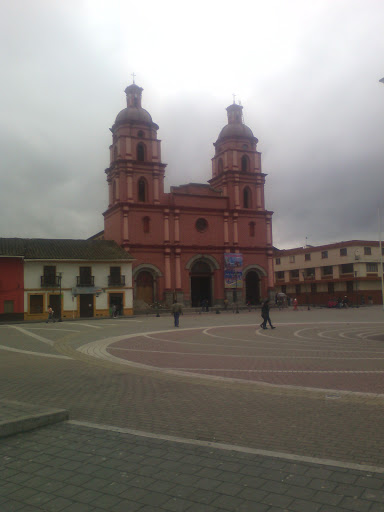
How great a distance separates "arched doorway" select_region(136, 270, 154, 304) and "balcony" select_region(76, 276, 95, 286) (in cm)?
693

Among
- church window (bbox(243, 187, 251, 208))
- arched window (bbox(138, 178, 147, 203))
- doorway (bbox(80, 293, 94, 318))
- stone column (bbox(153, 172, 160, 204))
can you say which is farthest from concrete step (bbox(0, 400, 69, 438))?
church window (bbox(243, 187, 251, 208))

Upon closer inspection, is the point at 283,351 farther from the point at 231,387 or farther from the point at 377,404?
the point at 377,404

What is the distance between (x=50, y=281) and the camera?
138 feet

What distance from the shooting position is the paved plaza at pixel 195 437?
4.08 meters

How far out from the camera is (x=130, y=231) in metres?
50.3

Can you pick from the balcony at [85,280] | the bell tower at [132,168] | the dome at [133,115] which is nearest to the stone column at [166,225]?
the bell tower at [132,168]

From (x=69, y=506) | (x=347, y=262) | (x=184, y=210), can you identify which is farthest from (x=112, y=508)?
(x=347, y=262)

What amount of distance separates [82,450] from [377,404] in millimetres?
4674

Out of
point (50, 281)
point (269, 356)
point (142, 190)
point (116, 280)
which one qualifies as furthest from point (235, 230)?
point (269, 356)

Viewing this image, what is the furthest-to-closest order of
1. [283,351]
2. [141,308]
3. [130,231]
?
[130,231]
[141,308]
[283,351]

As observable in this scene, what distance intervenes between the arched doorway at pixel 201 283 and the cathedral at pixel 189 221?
12 centimetres

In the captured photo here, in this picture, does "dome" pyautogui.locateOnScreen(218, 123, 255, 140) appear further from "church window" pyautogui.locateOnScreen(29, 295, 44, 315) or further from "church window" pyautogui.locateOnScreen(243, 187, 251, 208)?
"church window" pyautogui.locateOnScreen(29, 295, 44, 315)

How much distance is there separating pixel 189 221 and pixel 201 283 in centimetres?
748

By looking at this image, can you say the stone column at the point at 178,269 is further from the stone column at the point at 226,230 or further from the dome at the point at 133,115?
the dome at the point at 133,115
